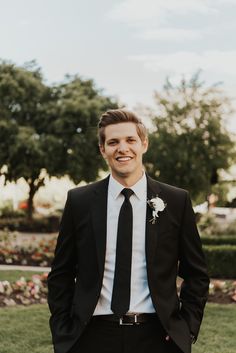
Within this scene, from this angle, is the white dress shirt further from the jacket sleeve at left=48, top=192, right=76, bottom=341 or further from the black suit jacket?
the jacket sleeve at left=48, top=192, right=76, bottom=341

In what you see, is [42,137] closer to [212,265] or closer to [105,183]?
[212,265]

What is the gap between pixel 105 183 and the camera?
2.94m

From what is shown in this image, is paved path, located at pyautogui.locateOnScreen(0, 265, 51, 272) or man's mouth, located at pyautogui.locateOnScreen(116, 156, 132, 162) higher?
man's mouth, located at pyautogui.locateOnScreen(116, 156, 132, 162)

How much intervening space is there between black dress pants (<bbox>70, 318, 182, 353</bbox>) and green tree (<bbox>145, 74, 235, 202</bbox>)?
18.2 m

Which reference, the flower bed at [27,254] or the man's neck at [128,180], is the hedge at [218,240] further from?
the man's neck at [128,180]

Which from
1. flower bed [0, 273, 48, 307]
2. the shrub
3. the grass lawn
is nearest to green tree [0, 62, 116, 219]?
the shrub

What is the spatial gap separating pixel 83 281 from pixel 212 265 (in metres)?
9.33

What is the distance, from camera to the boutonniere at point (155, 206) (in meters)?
2.79

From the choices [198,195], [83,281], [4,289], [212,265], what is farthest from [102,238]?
[198,195]

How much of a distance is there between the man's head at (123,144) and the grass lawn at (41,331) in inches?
141

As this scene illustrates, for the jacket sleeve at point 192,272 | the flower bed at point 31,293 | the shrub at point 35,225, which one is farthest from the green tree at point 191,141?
→ the jacket sleeve at point 192,272

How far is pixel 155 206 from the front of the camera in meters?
2.79

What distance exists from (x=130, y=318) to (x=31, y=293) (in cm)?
593

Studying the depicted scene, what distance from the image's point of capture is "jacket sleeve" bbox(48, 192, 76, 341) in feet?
9.47
